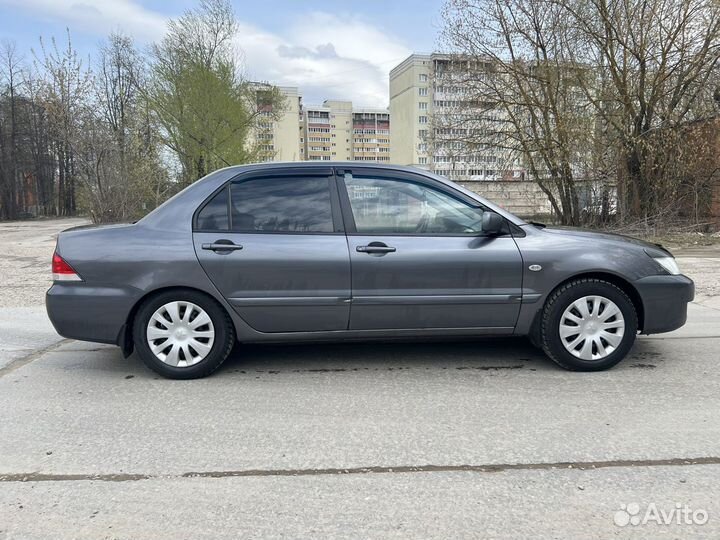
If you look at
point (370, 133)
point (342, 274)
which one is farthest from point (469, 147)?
point (370, 133)

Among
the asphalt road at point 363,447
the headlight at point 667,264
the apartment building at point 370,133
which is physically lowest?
the asphalt road at point 363,447

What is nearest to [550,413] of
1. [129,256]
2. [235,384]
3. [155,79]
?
[235,384]

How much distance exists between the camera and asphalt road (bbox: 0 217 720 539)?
95.7 inches

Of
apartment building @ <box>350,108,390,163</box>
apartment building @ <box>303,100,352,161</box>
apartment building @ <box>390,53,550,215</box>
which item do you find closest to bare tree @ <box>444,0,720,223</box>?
apartment building @ <box>390,53,550,215</box>

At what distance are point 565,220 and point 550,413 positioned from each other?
57.2 feet

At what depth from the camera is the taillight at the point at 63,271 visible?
410 centimetres

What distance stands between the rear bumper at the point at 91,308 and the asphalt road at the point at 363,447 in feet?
1.50

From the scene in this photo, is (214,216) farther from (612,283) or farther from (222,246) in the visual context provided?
(612,283)

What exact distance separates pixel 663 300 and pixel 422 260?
2.02m

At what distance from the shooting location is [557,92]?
17.5 metres

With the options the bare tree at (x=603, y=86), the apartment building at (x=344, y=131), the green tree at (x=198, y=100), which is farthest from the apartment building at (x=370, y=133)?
the bare tree at (x=603, y=86)

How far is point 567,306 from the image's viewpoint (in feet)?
13.9

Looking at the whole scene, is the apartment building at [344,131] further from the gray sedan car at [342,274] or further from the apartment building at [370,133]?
the gray sedan car at [342,274]

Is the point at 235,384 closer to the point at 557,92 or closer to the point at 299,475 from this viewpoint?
the point at 299,475
